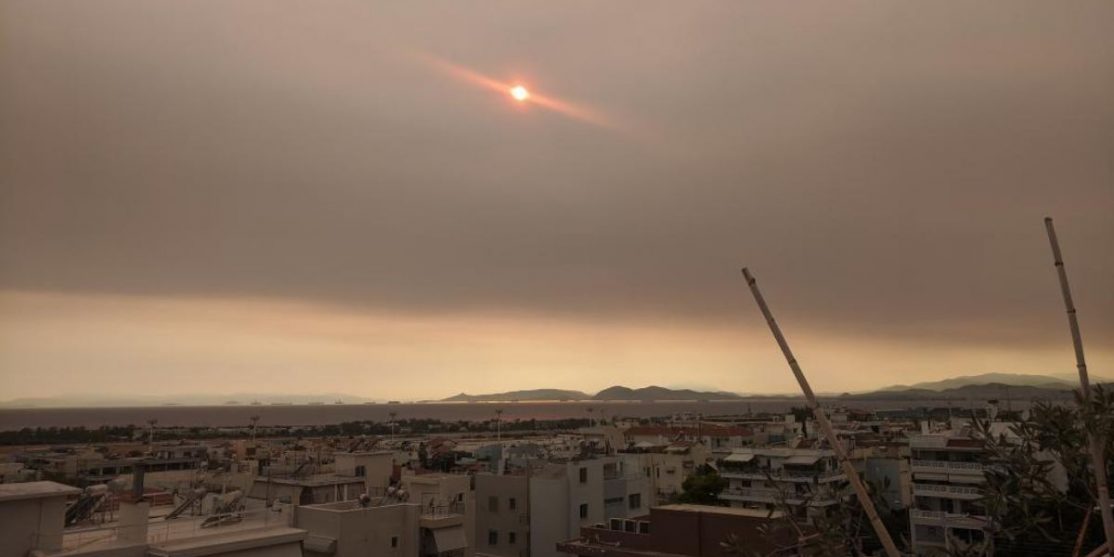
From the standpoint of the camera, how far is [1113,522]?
279 cm

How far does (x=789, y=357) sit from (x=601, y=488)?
20.4 m

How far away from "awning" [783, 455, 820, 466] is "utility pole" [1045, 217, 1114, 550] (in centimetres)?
2579

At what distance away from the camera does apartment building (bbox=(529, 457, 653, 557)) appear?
2159 centimetres

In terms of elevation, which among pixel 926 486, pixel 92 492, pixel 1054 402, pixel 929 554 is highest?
pixel 1054 402

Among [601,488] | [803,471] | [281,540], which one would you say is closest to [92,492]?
[281,540]

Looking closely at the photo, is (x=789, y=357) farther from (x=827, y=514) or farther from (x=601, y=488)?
(x=601, y=488)

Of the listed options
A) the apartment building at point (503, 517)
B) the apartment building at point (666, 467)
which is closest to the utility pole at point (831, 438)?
the apartment building at point (503, 517)

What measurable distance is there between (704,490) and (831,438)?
85.4 ft

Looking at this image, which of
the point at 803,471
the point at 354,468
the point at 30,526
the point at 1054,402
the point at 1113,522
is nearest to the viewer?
the point at 1113,522

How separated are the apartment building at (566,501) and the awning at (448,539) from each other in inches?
336

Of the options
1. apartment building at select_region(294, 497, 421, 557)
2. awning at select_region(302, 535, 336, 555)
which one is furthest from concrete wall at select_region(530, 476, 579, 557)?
awning at select_region(302, 535, 336, 555)

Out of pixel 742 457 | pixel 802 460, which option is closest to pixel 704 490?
pixel 742 457

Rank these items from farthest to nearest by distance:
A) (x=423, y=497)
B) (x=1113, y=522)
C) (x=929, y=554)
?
(x=423, y=497), (x=929, y=554), (x=1113, y=522)

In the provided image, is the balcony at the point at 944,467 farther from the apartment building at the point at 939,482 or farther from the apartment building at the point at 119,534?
the apartment building at the point at 119,534
